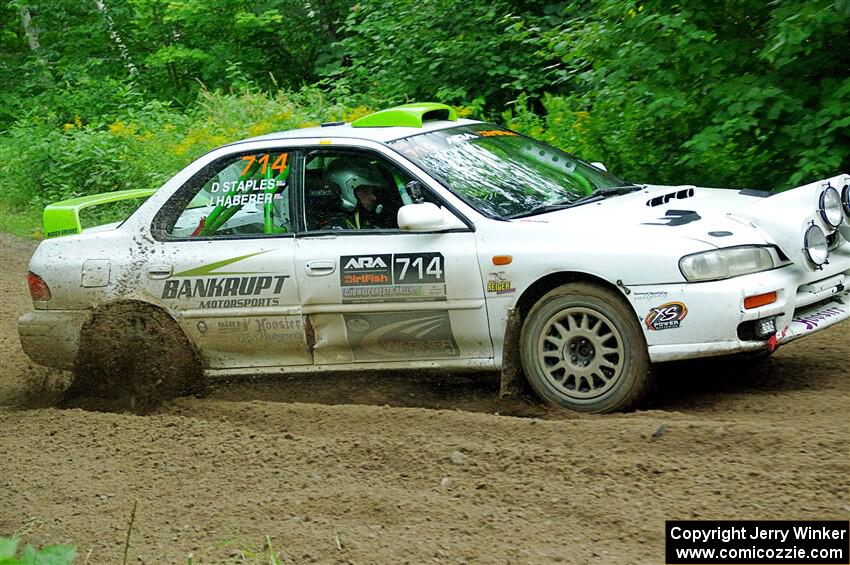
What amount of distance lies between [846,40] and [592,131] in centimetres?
255

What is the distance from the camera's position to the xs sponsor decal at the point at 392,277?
6.27 m

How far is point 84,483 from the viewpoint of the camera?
5445 mm

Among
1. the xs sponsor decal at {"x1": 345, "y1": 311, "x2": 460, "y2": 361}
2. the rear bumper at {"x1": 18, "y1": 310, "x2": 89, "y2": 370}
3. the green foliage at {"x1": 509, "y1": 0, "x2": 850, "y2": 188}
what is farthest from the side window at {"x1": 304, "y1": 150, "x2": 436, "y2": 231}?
the green foliage at {"x1": 509, "y1": 0, "x2": 850, "y2": 188}

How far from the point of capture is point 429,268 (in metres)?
6.28

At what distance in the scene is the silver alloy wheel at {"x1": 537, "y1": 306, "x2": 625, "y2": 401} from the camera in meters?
5.89

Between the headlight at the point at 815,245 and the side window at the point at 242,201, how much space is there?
113 inches

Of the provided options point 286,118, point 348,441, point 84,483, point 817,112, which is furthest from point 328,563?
point 286,118

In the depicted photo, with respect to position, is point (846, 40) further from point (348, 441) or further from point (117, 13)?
point (117, 13)

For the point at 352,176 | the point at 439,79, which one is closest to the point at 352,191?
the point at 352,176

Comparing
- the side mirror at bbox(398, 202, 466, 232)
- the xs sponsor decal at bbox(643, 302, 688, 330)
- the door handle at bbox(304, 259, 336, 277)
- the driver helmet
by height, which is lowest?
the xs sponsor decal at bbox(643, 302, 688, 330)

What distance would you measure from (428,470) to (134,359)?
2679 mm

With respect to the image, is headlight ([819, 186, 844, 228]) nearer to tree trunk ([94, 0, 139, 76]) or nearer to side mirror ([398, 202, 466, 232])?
side mirror ([398, 202, 466, 232])

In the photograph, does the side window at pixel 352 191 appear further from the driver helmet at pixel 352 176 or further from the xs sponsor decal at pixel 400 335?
the xs sponsor decal at pixel 400 335

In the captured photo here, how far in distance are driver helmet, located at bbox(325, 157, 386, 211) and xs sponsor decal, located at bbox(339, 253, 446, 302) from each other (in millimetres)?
418
